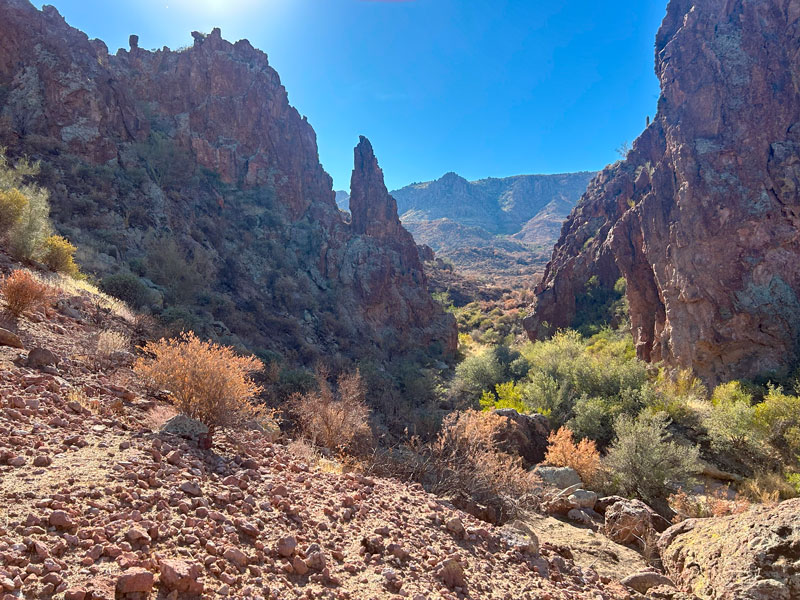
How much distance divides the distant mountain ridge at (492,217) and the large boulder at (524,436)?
182ft

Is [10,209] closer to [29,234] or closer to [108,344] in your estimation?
[29,234]

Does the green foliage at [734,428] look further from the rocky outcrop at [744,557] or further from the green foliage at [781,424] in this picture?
the rocky outcrop at [744,557]

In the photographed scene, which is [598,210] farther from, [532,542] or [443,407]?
[532,542]

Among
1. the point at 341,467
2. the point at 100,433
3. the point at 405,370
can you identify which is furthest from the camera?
the point at 405,370

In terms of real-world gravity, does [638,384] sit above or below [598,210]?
below

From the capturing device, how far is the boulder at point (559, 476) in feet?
24.3

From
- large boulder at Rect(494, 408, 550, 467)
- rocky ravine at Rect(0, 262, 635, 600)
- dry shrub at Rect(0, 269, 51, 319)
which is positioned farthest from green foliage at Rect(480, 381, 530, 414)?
dry shrub at Rect(0, 269, 51, 319)

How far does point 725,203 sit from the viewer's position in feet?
57.3

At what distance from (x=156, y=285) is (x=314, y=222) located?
16.5m

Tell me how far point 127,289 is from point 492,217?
122m

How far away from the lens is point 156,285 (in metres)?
13.5

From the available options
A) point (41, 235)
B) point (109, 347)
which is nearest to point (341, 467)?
point (109, 347)

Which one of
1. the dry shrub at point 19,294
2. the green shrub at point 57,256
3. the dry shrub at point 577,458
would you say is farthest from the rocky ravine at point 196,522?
the green shrub at point 57,256

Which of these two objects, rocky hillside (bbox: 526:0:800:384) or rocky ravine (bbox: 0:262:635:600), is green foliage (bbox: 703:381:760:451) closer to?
rocky hillside (bbox: 526:0:800:384)
